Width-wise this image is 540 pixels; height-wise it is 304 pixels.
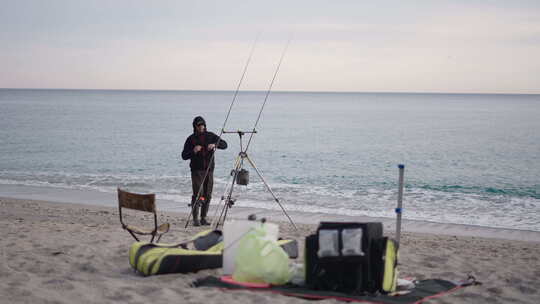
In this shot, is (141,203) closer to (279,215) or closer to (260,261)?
(260,261)

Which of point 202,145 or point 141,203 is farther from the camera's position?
point 202,145

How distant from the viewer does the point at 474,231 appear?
910 centimetres

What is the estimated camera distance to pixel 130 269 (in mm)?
4945

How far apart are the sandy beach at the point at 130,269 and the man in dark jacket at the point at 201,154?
1.52 feet

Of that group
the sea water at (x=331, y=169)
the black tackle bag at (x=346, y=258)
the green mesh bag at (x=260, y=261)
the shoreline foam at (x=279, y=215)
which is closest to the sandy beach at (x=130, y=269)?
the green mesh bag at (x=260, y=261)

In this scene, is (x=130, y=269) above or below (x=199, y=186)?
below

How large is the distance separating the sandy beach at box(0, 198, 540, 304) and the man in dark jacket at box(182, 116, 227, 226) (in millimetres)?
463

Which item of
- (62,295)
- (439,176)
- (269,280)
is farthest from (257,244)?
(439,176)

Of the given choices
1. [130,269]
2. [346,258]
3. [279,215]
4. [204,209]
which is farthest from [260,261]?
[279,215]

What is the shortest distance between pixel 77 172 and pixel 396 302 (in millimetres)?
15432

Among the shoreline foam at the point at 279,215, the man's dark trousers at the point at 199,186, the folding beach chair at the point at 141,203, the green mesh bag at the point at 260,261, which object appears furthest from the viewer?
the shoreline foam at the point at 279,215

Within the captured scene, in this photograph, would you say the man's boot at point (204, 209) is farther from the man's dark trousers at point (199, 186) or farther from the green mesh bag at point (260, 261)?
the green mesh bag at point (260, 261)

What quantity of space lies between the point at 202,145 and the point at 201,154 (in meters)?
0.14

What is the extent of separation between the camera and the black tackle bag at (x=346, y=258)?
402cm
